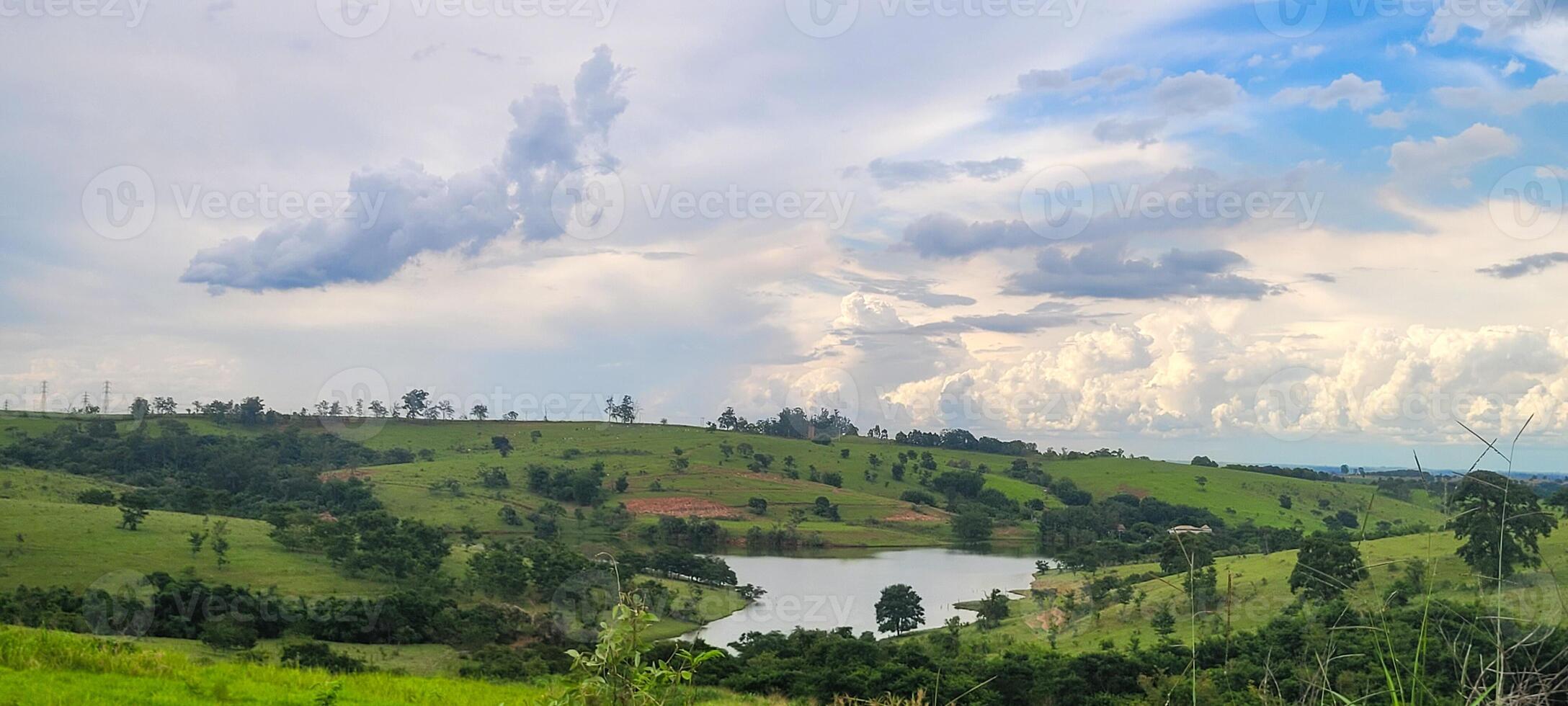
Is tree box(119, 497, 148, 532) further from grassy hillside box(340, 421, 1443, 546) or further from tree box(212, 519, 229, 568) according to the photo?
grassy hillside box(340, 421, 1443, 546)

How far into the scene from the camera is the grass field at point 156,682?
9.35 metres

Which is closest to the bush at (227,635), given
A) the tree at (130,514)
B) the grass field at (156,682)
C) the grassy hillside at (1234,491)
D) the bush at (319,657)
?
the bush at (319,657)

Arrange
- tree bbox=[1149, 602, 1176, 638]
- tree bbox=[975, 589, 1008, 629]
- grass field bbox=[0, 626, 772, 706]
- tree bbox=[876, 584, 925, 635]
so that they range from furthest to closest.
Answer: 1. tree bbox=[876, 584, 925, 635]
2. tree bbox=[975, 589, 1008, 629]
3. tree bbox=[1149, 602, 1176, 638]
4. grass field bbox=[0, 626, 772, 706]

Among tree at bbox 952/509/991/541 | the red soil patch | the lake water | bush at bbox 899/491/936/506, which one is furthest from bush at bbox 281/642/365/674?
bush at bbox 899/491/936/506

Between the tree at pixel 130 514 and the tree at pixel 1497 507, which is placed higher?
the tree at pixel 1497 507

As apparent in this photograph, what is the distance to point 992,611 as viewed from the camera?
49.9 meters

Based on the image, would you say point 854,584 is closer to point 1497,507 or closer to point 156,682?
point 156,682

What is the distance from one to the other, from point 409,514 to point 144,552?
2997 cm

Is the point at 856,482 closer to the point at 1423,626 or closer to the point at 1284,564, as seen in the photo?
the point at 1284,564

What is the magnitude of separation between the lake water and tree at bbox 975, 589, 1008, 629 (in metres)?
5.58

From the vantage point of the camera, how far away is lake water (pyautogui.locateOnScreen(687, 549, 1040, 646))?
56.3 meters

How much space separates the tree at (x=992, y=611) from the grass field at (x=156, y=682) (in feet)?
129

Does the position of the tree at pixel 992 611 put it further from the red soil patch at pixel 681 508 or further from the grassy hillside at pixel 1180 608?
the red soil patch at pixel 681 508

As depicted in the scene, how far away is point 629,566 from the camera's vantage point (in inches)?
2359
